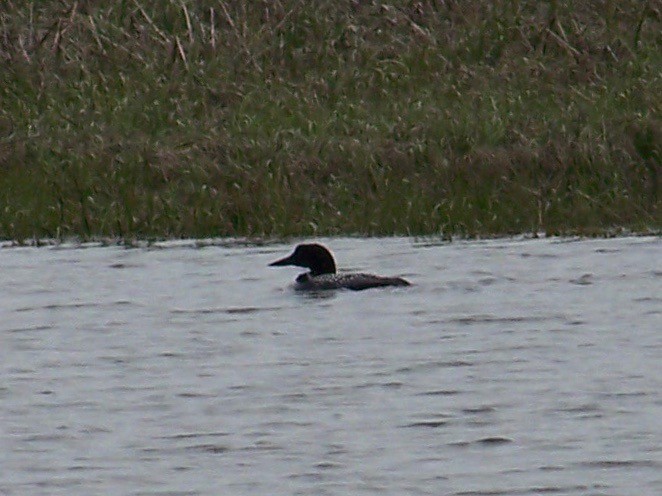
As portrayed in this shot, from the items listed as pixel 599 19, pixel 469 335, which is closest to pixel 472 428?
pixel 469 335

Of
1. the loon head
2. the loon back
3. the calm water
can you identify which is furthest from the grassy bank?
the loon back

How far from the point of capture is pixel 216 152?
62.2 ft

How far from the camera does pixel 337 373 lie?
36.6 ft

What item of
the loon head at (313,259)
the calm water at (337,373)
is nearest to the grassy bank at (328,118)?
the calm water at (337,373)

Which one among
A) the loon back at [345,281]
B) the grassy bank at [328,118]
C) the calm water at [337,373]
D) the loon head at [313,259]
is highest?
the grassy bank at [328,118]

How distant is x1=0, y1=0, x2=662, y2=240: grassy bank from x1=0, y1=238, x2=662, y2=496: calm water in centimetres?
128

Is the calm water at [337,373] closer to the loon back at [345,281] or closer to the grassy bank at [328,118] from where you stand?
the loon back at [345,281]

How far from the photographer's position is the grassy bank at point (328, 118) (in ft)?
58.1

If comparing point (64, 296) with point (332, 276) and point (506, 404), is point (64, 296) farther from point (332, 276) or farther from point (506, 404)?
point (506, 404)

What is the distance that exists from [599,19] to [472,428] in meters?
14.2

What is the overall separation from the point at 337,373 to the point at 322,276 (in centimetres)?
371

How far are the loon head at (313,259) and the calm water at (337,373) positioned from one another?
1.03 feet

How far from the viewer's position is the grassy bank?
17.7 metres

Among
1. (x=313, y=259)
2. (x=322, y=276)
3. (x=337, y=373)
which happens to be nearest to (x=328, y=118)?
(x=313, y=259)
